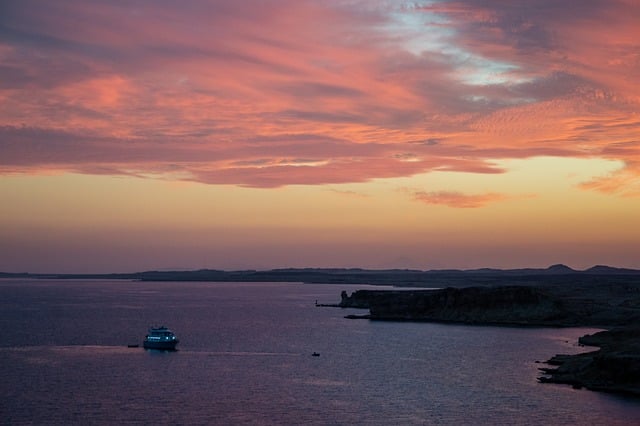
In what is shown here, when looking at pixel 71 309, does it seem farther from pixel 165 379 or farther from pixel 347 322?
pixel 165 379

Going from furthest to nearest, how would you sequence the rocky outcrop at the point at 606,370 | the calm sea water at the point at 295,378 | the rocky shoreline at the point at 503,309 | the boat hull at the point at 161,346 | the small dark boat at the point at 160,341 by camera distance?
the rocky shoreline at the point at 503,309 < the small dark boat at the point at 160,341 < the boat hull at the point at 161,346 < the rocky outcrop at the point at 606,370 < the calm sea water at the point at 295,378

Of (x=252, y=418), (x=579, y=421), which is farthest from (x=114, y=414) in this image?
(x=579, y=421)

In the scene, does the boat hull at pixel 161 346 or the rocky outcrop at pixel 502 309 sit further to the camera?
the rocky outcrop at pixel 502 309

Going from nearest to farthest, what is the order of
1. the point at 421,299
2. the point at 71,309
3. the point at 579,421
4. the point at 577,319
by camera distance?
1. the point at 579,421
2. the point at 577,319
3. the point at 421,299
4. the point at 71,309

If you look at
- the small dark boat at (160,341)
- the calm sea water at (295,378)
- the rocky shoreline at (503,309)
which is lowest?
the calm sea water at (295,378)

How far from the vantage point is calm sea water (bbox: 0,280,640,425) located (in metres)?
56.7

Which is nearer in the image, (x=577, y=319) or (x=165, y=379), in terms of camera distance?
(x=165, y=379)

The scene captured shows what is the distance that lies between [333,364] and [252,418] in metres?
29.1

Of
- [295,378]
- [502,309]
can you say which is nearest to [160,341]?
[295,378]

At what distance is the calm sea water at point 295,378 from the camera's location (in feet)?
186

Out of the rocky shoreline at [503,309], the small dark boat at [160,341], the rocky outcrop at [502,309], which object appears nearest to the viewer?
the small dark boat at [160,341]

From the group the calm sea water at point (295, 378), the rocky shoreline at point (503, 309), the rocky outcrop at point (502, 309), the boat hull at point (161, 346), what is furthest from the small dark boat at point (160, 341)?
the rocky outcrop at point (502, 309)

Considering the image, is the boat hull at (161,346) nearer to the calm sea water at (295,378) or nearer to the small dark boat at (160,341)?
the small dark boat at (160,341)

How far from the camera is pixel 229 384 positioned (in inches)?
2753
